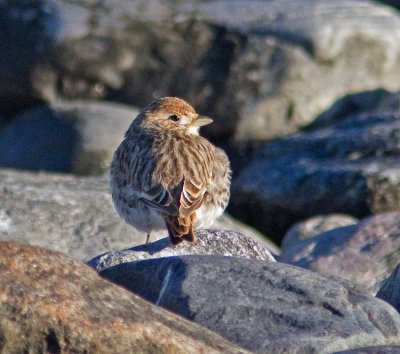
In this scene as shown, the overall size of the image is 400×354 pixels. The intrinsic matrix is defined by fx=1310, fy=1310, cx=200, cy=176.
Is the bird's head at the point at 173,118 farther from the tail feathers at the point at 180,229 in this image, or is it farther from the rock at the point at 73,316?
the rock at the point at 73,316

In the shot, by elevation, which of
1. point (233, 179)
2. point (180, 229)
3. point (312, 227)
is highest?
point (180, 229)

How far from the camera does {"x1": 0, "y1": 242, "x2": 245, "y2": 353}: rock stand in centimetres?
550

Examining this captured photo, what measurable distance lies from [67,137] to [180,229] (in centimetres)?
740

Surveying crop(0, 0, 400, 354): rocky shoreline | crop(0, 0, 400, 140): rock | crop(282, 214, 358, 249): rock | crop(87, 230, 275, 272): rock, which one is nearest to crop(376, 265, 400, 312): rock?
crop(0, 0, 400, 354): rocky shoreline

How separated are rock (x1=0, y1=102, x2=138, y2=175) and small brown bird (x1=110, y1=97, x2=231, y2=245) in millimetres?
5084

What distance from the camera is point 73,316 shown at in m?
5.57

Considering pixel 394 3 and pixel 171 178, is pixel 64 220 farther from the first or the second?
pixel 394 3

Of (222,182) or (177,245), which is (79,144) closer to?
(222,182)

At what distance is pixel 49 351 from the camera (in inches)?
217

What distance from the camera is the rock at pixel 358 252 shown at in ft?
31.6

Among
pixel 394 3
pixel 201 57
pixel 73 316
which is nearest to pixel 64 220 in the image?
pixel 73 316

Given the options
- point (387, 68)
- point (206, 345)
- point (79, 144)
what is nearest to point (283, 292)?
point (206, 345)

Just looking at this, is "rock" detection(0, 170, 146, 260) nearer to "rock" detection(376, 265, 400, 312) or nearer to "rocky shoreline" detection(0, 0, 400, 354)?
"rocky shoreline" detection(0, 0, 400, 354)

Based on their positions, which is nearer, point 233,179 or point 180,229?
point 180,229
